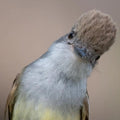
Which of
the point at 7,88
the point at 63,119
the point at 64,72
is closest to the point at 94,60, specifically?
the point at 64,72

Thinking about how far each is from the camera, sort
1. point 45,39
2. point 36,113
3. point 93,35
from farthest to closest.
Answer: point 45,39 < point 36,113 < point 93,35

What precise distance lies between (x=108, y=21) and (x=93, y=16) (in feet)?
0.14

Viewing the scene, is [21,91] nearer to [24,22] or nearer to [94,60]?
[94,60]

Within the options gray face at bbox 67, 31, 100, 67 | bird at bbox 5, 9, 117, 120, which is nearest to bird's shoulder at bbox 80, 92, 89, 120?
bird at bbox 5, 9, 117, 120

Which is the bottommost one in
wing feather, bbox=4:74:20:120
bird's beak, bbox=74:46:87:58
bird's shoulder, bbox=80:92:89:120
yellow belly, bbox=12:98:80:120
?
bird's shoulder, bbox=80:92:89:120

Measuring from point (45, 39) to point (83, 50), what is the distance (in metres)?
0.52

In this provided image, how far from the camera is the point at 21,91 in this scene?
1.10m

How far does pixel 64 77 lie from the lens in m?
1.04

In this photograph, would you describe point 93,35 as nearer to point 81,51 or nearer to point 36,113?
point 81,51

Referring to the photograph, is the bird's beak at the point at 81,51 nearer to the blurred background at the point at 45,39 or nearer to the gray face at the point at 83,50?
the gray face at the point at 83,50

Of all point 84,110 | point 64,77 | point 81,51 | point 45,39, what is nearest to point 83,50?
point 81,51

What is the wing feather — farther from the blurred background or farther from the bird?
the blurred background

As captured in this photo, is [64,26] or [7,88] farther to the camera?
[64,26]

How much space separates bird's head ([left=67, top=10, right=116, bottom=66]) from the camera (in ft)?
3.11
